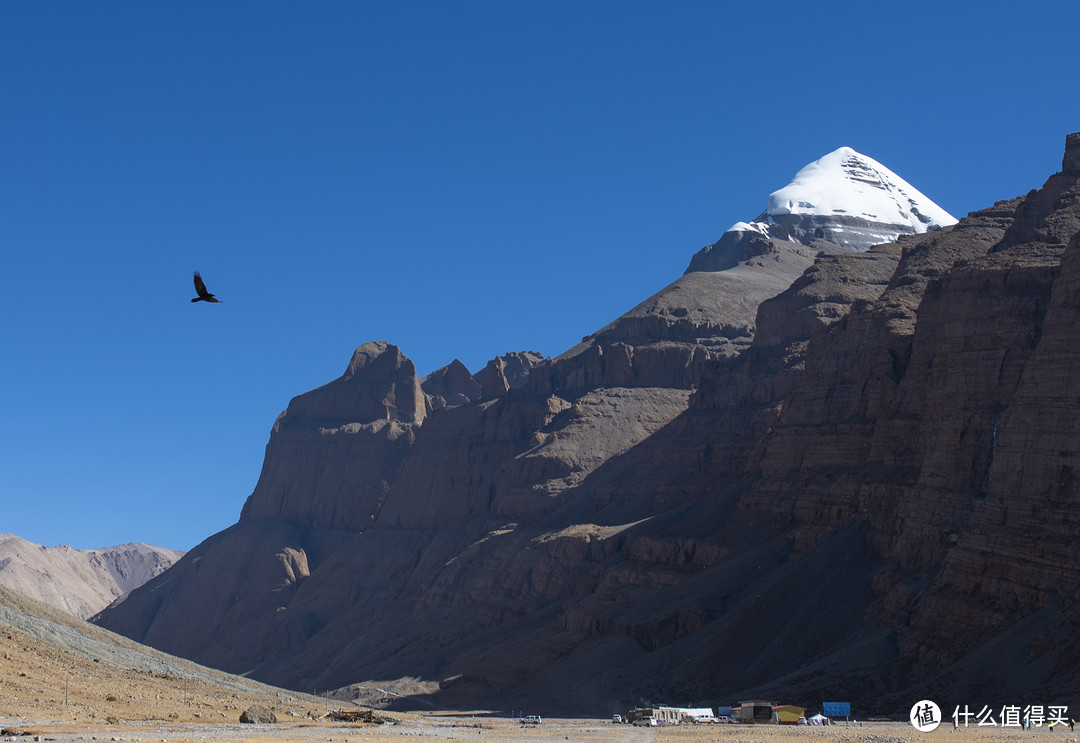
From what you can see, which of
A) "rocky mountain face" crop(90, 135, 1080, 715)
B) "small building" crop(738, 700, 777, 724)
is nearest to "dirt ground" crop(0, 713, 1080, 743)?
"small building" crop(738, 700, 777, 724)

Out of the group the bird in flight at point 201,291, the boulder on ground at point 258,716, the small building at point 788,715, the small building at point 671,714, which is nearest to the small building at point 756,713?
the small building at point 788,715

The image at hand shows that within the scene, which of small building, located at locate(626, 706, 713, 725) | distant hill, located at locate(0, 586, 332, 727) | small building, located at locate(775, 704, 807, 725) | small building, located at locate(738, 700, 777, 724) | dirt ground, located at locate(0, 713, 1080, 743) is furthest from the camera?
small building, located at locate(626, 706, 713, 725)

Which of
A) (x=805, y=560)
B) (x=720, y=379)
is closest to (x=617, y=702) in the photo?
(x=805, y=560)

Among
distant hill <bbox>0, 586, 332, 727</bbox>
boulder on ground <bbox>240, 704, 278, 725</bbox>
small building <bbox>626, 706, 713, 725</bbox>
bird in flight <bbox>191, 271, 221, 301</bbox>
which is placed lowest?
small building <bbox>626, 706, 713, 725</bbox>

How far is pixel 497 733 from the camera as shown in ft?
232

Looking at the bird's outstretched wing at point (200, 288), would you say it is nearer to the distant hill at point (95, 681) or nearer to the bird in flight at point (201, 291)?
the bird in flight at point (201, 291)

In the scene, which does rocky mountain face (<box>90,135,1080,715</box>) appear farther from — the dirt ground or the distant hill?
the distant hill

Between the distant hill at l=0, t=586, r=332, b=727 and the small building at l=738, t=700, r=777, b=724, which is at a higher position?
the distant hill at l=0, t=586, r=332, b=727

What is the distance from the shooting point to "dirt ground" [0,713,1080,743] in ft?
187

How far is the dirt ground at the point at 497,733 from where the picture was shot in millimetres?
56875

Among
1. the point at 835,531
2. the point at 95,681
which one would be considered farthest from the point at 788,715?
the point at 835,531

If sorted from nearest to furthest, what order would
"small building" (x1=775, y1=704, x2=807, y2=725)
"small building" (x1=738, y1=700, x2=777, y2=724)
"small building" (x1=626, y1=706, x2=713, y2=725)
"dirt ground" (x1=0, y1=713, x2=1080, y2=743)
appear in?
"dirt ground" (x1=0, y1=713, x2=1080, y2=743) → "small building" (x1=775, y1=704, x2=807, y2=725) → "small building" (x1=738, y1=700, x2=777, y2=724) → "small building" (x1=626, y1=706, x2=713, y2=725)

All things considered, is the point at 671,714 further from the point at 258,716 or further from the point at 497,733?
the point at 258,716

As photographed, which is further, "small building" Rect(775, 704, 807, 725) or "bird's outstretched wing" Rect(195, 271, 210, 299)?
"small building" Rect(775, 704, 807, 725)
